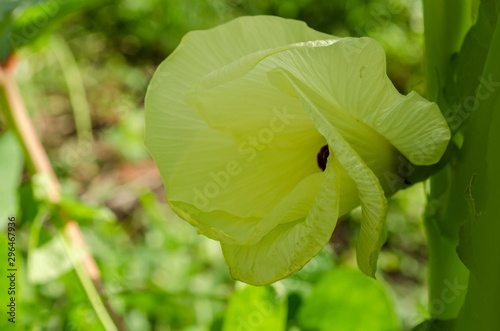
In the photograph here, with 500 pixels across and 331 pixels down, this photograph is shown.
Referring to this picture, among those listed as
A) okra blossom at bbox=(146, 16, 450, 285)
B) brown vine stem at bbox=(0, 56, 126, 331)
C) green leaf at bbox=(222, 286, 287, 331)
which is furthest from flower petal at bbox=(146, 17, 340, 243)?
brown vine stem at bbox=(0, 56, 126, 331)

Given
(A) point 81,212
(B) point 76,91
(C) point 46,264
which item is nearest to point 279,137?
A: (A) point 81,212

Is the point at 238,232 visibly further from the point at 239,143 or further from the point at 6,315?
the point at 6,315

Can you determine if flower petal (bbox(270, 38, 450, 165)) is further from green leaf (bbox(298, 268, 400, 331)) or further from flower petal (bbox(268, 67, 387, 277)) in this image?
green leaf (bbox(298, 268, 400, 331))

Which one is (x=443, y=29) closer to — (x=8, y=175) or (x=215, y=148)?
(x=215, y=148)

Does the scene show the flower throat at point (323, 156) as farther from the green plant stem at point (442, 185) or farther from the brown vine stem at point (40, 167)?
the brown vine stem at point (40, 167)

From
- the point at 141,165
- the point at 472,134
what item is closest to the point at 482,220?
the point at 472,134
